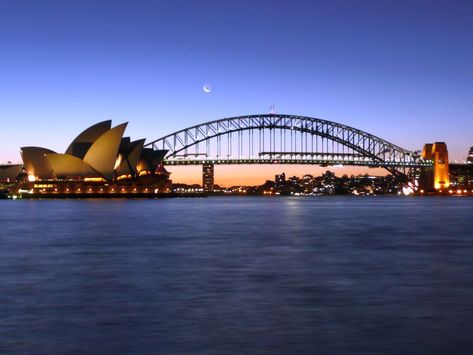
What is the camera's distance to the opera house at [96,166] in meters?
87.8

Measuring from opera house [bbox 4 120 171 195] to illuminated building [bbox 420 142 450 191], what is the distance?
159ft

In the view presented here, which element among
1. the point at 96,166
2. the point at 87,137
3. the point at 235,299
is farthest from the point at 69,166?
the point at 235,299

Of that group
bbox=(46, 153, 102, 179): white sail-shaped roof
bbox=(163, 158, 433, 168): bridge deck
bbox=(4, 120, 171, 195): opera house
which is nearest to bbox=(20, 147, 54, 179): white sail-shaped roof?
bbox=(4, 120, 171, 195): opera house

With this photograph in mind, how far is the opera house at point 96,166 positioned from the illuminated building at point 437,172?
1903 inches

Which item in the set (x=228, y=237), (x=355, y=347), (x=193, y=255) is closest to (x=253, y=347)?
(x=355, y=347)

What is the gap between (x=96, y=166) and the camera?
305ft

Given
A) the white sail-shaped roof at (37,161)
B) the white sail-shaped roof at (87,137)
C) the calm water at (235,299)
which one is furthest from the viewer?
the white sail-shaped roof at (37,161)

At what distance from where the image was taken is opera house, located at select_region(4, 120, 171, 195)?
288ft

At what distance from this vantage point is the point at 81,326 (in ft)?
32.5

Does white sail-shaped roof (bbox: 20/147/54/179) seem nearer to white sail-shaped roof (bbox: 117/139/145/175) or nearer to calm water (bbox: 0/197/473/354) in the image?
white sail-shaped roof (bbox: 117/139/145/175)

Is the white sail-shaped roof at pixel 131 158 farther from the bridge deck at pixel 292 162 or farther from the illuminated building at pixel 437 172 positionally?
the illuminated building at pixel 437 172

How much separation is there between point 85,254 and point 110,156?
231 ft

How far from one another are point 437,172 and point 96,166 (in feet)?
203

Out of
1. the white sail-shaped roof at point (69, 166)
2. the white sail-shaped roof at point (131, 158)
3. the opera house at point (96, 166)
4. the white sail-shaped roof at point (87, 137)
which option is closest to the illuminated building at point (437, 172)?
the opera house at point (96, 166)
